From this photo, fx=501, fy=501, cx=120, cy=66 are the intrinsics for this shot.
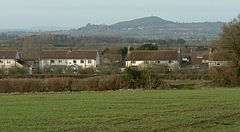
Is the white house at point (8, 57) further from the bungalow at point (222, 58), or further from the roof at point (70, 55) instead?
the bungalow at point (222, 58)

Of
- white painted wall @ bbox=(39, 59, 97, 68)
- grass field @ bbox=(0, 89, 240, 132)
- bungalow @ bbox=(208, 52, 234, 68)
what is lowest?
grass field @ bbox=(0, 89, 240, 132)

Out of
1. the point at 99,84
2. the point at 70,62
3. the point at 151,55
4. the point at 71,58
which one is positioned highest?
the point at 151,55

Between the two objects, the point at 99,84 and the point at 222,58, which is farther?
the point at 222,58

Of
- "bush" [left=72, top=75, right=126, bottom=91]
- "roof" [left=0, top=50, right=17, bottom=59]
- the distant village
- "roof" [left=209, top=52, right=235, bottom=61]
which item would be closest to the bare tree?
"roof" [left=209, top=52, right=235, bottom=61]

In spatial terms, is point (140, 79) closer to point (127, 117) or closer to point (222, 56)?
point (222, 56)

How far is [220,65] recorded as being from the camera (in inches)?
2493

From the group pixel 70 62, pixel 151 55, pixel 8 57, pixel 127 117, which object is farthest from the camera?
pixel 70 62

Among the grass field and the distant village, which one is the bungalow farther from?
the grass field

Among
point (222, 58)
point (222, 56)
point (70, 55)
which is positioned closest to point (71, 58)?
point (70, 55)

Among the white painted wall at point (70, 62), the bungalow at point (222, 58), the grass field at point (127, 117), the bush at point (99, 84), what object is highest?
the bungalow at point (222, 58)

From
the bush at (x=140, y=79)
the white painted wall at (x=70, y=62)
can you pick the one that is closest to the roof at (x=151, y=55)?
the white painted wall at (x=70, y=62)

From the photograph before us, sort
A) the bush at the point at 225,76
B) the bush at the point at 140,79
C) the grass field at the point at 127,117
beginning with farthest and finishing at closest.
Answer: the bush at the point at 225,76
the bush at the point at 140,79
the grass field at the point at 127,117

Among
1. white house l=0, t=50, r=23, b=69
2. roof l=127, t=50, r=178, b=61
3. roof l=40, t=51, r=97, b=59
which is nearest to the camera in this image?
roof l=127, t=50, r=178, b=61

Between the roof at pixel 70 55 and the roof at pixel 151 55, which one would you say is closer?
the roof at pixel 151 55
